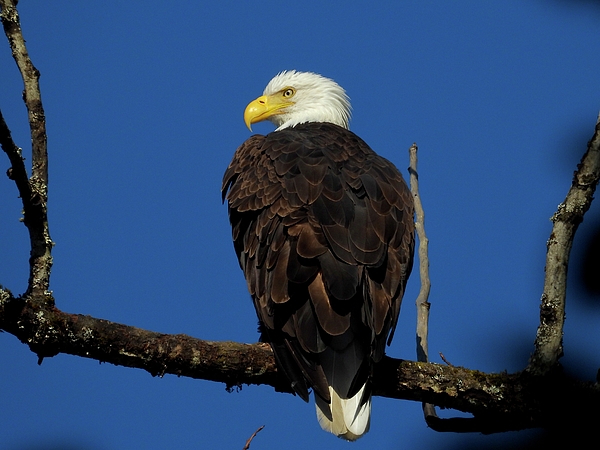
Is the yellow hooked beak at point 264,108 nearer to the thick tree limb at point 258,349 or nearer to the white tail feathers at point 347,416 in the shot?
the thick tree limb at point 258,349

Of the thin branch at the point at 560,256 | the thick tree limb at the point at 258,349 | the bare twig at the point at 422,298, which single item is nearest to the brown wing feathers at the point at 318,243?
the bare twig at the point at 422,298

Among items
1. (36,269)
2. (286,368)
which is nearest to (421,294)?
(286,368)

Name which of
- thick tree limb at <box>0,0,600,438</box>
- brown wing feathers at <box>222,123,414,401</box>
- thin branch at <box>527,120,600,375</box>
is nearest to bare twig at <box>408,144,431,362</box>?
brown wing feathers at <box>222,123,414,401</box>

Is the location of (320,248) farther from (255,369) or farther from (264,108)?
(264,108)

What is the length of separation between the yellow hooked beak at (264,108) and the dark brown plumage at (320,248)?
2.10m

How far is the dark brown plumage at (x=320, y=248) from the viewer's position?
3.86m

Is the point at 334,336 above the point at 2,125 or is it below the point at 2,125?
below

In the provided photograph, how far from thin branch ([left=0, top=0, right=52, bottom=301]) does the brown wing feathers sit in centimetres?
125

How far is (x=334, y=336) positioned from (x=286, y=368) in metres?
0.31

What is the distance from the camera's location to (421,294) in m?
4.27

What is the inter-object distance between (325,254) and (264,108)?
3.66 meters

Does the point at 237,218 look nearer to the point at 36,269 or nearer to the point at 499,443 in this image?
the point at 36,269

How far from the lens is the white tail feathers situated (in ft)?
12.4

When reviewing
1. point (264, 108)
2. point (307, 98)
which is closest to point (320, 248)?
point (264, 108)
